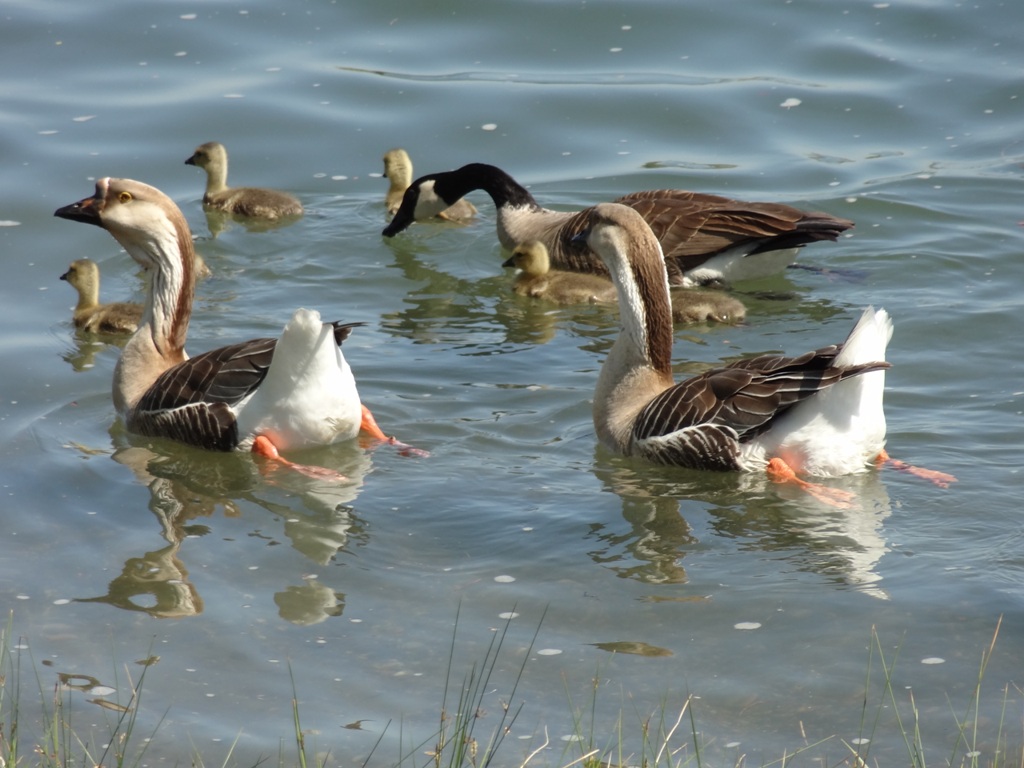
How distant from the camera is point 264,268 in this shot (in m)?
12.8

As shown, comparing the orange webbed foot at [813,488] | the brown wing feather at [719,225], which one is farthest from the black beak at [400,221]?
the orange webbed foot at [813,488]

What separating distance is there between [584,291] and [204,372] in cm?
418

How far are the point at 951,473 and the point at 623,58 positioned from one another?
34.0ft

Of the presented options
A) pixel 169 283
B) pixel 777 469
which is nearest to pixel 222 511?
pixel 169 283

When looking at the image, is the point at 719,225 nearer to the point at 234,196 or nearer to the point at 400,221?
the point at 400,221

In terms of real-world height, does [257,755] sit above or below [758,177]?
below

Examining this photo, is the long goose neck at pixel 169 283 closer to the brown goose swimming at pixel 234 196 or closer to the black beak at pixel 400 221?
the brown goose swimming at pixel 234 196

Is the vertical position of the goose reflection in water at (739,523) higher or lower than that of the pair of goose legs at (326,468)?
lower

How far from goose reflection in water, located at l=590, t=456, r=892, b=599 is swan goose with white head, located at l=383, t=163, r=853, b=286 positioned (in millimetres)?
3620

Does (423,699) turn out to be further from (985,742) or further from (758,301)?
(758,301)

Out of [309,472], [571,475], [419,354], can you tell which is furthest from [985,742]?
[419,354]

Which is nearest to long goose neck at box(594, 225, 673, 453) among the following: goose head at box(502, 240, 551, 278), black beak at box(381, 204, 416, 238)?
goose head at box(502, 240, 551, 278)

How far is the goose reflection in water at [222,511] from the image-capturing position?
23.0 feet

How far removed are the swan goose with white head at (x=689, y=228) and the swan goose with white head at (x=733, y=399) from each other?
2.67m
